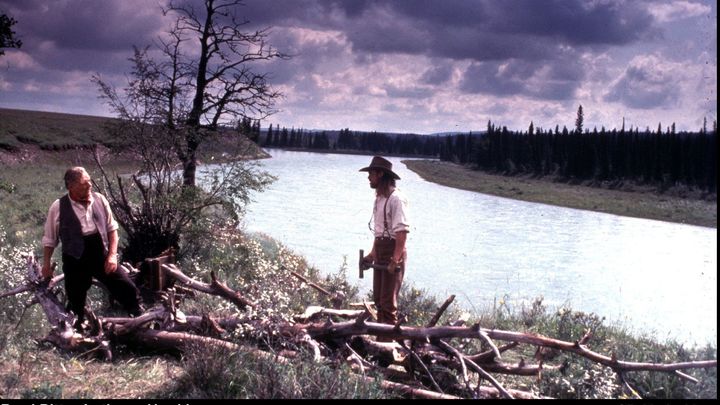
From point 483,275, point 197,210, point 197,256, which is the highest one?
point 197,210

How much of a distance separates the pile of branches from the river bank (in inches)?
1336

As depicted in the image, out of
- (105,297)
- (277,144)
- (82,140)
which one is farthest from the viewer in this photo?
(277,144)

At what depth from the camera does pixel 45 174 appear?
3472 centimetres

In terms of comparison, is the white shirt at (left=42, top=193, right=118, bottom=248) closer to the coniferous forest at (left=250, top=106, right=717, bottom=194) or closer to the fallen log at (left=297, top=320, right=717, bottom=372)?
the fallen log at (left=297, top=320, right=717, bottom=372)

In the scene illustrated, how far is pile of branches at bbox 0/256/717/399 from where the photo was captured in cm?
624

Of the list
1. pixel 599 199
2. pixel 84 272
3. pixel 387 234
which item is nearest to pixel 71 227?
pixel 84 272

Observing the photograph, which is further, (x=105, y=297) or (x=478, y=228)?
(x=478, y=228)

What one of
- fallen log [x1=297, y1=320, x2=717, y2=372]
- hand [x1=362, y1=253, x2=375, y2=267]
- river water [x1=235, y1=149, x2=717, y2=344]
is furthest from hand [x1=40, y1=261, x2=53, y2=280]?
river water [x1=235, y1=149, x2=717, y2=344]

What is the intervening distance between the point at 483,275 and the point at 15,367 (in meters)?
16.7

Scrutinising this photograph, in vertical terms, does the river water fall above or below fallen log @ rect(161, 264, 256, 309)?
below

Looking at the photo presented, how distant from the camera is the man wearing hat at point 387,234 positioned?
23.2 feet

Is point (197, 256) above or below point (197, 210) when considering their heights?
below

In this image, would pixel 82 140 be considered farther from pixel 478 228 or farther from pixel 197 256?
pixel 197 256
